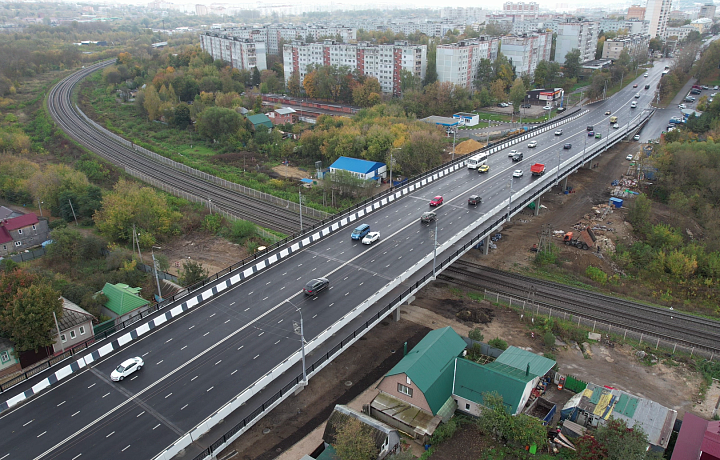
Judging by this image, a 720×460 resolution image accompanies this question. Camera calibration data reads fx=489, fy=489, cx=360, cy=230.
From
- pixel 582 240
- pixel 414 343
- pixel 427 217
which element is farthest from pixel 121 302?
pixel 582 240

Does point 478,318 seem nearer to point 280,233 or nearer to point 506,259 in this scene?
point 506,259

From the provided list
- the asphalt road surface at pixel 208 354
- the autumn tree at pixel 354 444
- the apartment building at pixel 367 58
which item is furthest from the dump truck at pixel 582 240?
the apartment building at pixel 367 58

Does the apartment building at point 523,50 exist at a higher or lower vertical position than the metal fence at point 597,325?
higher

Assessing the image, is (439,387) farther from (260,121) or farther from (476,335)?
(260,121)

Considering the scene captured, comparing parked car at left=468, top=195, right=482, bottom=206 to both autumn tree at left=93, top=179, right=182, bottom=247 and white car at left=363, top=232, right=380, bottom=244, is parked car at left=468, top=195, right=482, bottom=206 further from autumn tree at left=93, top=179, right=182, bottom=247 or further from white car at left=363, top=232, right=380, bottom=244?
autumn tree at left=93, top=179, right=182, bottom=247

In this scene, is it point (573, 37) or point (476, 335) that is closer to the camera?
point (476, 335)

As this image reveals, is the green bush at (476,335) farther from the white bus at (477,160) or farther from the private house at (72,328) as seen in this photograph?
the white bus at (477,160)
